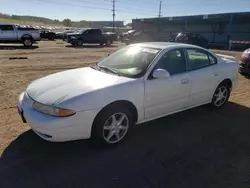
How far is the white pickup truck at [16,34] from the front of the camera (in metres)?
19.2

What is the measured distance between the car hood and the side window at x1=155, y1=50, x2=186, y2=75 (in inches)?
29.8

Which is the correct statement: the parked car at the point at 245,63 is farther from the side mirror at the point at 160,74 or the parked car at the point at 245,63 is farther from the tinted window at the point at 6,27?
the tinted window at the point at 6,27

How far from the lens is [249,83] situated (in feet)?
25.5

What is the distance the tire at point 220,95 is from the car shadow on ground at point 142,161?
3.31 ft

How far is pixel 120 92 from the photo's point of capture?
339 cm

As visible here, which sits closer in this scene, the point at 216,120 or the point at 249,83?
the point at 216,120

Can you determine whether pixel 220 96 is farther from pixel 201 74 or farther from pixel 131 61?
pixel 131 61

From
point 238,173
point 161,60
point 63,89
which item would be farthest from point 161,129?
point 63,89

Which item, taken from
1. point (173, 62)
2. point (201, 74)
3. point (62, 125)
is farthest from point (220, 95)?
point (62, 125)

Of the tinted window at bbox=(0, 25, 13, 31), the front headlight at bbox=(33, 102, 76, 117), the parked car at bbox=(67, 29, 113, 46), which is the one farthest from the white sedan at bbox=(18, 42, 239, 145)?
the parked car at bbox=(67, 29, 113, 46)

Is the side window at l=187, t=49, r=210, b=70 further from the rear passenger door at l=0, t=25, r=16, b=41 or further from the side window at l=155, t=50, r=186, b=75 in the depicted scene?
Answer: the rear passenger door at l=0, t=25, r=16, b=41

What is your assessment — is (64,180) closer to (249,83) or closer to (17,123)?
(17,123)

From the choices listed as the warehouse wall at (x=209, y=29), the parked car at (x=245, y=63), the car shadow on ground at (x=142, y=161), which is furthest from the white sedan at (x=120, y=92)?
the warehouse wall at (x=209, y=29)

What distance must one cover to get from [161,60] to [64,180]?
7.83 feet
